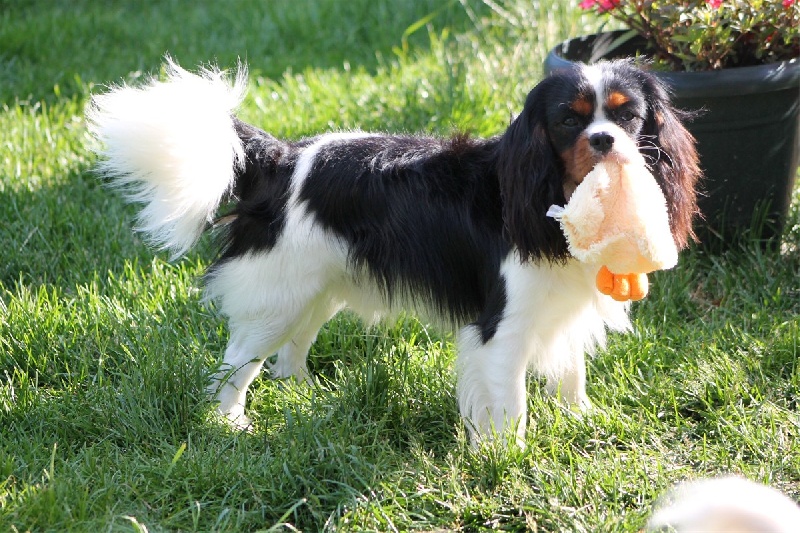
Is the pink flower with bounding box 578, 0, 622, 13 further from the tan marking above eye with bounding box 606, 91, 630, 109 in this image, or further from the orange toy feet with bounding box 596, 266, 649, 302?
the orange toy feet with bounding box 596, 266, 649, 302

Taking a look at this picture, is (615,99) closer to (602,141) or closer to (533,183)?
(602,141)

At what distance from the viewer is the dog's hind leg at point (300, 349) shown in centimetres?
316

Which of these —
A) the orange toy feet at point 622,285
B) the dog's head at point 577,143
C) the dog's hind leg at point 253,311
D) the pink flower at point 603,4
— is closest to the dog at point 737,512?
the orange toy feet at point 622,285

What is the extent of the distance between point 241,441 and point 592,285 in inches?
43.1

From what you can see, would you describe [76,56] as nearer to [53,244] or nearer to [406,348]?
[53,244]

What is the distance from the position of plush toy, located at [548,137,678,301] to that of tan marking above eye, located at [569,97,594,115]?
0.47 feet

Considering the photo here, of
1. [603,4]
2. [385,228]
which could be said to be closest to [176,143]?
[385,228]

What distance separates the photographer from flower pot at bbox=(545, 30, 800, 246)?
348 cm

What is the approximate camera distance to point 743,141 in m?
3.61

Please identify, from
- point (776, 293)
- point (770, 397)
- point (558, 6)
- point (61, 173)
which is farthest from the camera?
point (558, 6)

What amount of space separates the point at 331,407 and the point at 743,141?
1884 mm

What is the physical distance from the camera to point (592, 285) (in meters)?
2.73

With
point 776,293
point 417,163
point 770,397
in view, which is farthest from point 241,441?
point 776,293

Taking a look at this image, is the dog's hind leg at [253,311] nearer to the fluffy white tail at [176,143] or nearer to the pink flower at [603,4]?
the fluffy white tail at [176,143]
